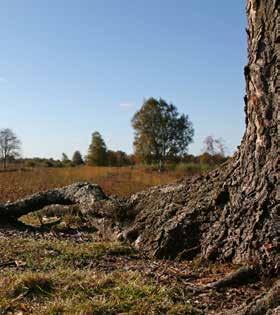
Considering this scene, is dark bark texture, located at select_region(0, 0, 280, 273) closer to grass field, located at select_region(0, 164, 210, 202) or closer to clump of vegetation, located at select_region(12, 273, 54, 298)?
clump of vegetation, located at select_region(12, 273, 54, 298)

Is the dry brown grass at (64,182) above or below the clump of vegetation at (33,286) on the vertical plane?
above

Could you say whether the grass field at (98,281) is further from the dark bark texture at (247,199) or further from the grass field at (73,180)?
the grass field at (73,180)

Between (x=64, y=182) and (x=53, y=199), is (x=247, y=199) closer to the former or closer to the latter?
(x=53, y=199)

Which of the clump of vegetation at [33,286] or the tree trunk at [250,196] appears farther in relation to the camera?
the tree trunk at [250,196]

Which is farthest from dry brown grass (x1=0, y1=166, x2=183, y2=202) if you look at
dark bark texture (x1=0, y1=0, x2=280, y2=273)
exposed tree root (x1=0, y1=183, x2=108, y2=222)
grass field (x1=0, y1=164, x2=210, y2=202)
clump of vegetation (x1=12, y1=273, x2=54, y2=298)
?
clump of vegetation (x1=12, y1=273, x2=54, y2=298)

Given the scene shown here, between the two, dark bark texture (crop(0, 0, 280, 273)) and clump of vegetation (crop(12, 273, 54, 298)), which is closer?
clump of vegetation (crop(12, 273, 54, 298))

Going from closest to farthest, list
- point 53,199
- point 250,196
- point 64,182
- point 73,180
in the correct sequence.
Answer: point 250,196 → point 53,199 → point 64,182 → point 73,180

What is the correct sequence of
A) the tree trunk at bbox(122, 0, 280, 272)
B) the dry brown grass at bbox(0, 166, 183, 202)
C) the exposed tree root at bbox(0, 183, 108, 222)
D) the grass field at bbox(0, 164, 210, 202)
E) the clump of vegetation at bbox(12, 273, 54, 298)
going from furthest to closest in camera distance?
the grass field at bbox(0, 164, 210, 202)
the dry brown grass at bbox(0, 166, 183, 202)
the exposed tree root at bbox(0, 183, 108, 222)
the tree trunk at bbox(122, 0, 280, 272)
the clump of vegetation at bbox(12, 273, 54, 298)

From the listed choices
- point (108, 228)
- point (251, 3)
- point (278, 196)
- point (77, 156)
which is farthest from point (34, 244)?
point (77, 156)

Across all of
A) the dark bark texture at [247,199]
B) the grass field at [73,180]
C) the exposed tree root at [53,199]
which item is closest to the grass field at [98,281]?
the dark bark texture at [247,199]

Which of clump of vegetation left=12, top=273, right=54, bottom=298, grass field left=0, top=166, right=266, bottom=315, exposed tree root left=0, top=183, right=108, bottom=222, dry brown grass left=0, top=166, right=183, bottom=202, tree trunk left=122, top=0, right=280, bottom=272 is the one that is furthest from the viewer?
dry brown grass left=0, top=166, right=183, bottom=202

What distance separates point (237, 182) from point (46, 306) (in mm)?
2556

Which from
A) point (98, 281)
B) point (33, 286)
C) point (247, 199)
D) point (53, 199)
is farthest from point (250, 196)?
point (53, 199)

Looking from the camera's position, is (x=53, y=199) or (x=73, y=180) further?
(x=73, y=180)
